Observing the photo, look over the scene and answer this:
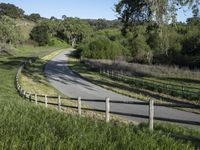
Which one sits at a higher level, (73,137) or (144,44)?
(73,137)

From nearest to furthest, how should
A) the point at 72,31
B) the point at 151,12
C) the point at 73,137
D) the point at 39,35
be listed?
the point at 73,137, the point at 151,12, the point at 39,35, the point at 72,31

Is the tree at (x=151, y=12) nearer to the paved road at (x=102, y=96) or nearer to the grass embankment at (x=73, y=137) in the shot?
the paved road at (x=102, y=96)

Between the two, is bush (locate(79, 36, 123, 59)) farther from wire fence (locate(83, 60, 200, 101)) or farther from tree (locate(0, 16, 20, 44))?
wire fence (locate(83, 60, 200, 101))

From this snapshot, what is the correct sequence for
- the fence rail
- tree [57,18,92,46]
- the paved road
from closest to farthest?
1. the paved road
2. the fence rail
3. tree [57,18,92,46]

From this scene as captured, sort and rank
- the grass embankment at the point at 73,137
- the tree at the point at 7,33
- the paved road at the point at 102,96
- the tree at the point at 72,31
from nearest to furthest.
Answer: the grass embankment at the point at 73,137 < the paved road at the point at 102,96 < the tree at the point at 7,33 < the tree at the point at 72,31

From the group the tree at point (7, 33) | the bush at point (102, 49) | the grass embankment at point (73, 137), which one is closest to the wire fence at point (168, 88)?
the grass embankment at point (73, 137)

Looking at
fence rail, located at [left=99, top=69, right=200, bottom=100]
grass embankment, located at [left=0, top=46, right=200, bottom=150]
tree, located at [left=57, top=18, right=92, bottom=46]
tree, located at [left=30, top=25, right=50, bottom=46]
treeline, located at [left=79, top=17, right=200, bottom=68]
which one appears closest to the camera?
grass embankment, located at [left=0, top=46, right=200, bottom=150]

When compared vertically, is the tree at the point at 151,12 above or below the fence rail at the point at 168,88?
above

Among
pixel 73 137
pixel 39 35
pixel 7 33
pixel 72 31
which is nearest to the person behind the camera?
pixel 73 137

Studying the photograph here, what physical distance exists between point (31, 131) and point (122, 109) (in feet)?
61.2

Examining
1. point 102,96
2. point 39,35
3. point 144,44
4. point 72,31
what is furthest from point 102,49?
point 72,31

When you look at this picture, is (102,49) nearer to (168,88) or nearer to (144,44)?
(144,44)

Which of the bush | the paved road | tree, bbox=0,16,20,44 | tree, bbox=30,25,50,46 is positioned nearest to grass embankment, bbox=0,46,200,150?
the paved road

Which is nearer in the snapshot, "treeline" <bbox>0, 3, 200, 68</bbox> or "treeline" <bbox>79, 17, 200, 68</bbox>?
"treeline" <bbox>0, 3, 200, 68</bbox>
